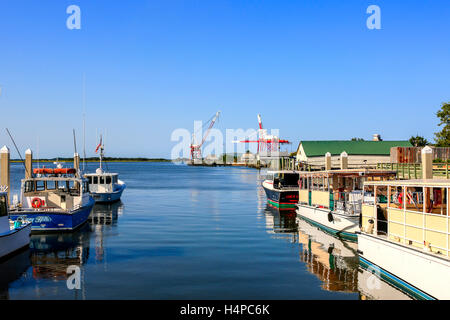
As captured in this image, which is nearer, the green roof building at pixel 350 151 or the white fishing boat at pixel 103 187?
the white fishing boat at pixel 103 187

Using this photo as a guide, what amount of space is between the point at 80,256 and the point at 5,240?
364 cm

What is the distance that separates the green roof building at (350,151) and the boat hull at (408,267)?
6513cm

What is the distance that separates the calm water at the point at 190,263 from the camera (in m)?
15.6

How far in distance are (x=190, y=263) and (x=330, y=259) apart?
716 centimetres

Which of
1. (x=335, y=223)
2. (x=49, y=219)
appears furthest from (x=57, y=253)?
(x=335, y=223)

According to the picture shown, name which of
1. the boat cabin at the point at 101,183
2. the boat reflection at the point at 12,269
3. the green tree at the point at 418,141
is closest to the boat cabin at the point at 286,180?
the boat cabin at the point at 101,183

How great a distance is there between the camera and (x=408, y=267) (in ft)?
49.4

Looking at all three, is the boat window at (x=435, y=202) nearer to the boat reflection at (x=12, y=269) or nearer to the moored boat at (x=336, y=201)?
the moored boat at (x=336, y=201)

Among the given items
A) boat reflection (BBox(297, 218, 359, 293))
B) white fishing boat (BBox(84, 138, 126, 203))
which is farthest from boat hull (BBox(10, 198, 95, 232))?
white fishing boat (BBox(84, 138, 126, 203))

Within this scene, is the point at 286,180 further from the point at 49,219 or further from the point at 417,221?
the point at 417,221

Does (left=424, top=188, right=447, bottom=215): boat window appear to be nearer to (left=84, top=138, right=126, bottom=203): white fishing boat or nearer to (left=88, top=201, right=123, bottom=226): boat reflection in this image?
(left=88, top=201, right=123, bottom=226): boat reflection
